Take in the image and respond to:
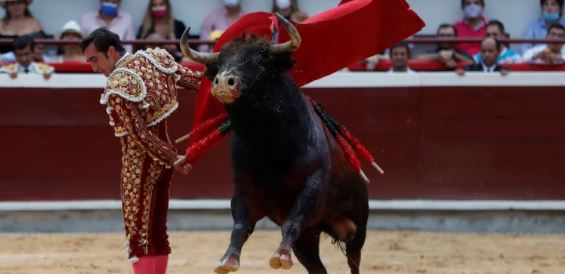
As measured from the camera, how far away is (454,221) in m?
9.04

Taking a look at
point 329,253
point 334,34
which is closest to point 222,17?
point 329,253

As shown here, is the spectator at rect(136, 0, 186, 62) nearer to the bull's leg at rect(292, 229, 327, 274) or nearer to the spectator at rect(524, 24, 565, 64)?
the spectator at rect(524, 24, 565, 64)

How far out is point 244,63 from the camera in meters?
4.69

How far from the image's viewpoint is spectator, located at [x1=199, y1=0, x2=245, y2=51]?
9.49 m

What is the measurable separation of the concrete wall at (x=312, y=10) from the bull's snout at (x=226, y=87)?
17.1 feet

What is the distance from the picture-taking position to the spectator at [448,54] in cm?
900

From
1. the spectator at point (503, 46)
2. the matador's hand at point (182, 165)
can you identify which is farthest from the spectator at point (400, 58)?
the matador's hand at point (182, 165)

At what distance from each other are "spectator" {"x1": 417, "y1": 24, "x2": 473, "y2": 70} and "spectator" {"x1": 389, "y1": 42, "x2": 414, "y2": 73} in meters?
0.25

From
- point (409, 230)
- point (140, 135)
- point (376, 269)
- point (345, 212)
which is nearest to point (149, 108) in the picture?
point (140, 135)

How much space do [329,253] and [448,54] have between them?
1813 millimetres

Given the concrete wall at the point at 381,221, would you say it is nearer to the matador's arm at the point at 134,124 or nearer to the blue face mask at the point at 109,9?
the blue face mask at the point at 109,9

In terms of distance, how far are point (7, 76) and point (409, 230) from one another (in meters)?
2.87

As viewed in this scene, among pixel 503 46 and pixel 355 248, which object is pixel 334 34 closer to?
pixel 355 248

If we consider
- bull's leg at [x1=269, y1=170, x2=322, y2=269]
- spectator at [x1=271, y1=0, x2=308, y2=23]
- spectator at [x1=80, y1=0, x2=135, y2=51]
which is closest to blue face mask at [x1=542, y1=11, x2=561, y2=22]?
spectator at [x1=271, y1=0, x2=308, y2=23]
